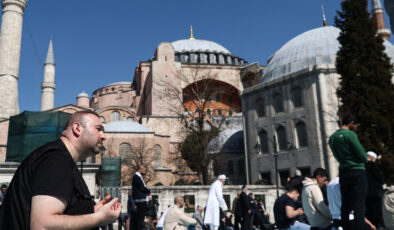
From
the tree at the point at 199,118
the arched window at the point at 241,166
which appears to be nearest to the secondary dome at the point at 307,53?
the tree at the point at 199,118

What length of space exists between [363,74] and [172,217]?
16045 mm

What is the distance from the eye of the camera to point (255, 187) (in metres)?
22.6

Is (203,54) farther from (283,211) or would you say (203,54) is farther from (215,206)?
(283,211)

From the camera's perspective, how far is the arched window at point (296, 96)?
28078 mm

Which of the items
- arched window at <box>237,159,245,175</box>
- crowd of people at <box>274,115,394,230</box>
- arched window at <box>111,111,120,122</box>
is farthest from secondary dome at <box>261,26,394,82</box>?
crowd of people at <box>274,115,394,230</box>

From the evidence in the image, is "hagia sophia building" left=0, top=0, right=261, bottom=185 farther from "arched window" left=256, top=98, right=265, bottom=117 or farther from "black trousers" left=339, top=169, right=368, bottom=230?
"black trousers" left=339, top=169, right=368, bottom=230

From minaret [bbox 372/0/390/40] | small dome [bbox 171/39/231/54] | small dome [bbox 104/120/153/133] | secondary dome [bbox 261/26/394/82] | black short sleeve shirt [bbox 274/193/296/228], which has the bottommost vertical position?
black short sleeve shirt [bbox 274/193/296/228]

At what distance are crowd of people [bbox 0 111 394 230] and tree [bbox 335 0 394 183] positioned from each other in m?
10.8

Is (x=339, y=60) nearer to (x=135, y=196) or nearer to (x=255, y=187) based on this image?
(x=255, y=187)

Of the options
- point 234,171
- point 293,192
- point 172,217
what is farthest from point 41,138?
point 234,171

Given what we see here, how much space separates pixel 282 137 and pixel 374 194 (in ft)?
77.8

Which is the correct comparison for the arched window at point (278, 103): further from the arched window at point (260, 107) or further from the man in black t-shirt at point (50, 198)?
the man in black t-shirt at point (50, 198)

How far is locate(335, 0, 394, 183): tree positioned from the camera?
1811 centimetres

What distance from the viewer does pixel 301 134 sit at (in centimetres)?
2772
